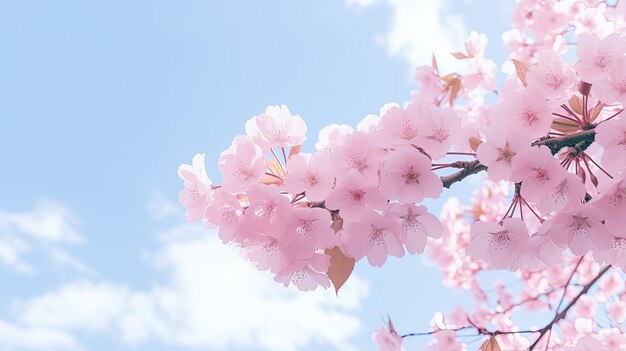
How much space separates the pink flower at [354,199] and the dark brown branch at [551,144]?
0.17m

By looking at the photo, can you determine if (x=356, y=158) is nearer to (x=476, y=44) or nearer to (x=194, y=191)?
(x=194, y=191)

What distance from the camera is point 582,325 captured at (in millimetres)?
4199

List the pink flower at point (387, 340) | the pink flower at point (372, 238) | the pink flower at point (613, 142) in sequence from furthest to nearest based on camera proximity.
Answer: the pink flower at point (387, 340)
the pink flower at point (372, 238)
the pink flower at point (613, 142)

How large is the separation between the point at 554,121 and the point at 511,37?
3389 millimetres

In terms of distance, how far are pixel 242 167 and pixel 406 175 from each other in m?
0.39

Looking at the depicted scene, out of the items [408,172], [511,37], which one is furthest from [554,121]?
[511,37]

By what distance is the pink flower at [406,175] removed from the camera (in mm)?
1257

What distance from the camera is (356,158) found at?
1.31 metres

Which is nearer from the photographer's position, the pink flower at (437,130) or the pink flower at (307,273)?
the pink flower at (437,130)

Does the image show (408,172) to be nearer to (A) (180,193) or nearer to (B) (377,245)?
(B) (377,245)

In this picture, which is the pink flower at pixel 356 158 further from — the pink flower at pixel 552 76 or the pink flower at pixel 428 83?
the pink flower at pixel 428 83

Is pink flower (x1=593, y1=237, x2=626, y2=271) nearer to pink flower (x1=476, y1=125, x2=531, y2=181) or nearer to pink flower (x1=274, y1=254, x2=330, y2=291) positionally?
pink flower (x1=476, y1=125, x2=531, y2=181)

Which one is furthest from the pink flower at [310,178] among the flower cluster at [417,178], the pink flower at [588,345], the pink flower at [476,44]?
the pink flower at [476,44]

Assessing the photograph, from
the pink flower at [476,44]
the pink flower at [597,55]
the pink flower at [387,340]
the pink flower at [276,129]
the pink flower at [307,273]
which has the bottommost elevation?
the pink flower at [307,273]
